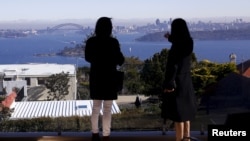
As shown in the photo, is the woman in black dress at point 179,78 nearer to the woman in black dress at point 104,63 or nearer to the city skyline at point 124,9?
the woman in black dress at point 104,63

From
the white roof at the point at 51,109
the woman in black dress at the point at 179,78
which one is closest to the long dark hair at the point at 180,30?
the woman in black dress at the point at 179,78

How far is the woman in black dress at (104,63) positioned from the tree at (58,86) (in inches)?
23.7

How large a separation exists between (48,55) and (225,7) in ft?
4.89

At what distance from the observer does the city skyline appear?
388 centimetres

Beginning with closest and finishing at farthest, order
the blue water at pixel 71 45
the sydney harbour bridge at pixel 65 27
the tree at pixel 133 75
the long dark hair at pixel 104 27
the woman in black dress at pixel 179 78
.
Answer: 1. the woman in black dress at pixel 179 78
2. the long dark hair at pixel 104 27
3. the tree at pixel 133 75
4. the blue water at pixel 71 45
5. the sydney harbour bridge at pixel 65 27

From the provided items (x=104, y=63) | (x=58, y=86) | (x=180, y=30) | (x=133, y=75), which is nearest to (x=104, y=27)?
(x=104, y=63)

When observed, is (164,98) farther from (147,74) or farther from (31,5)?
(31,5)

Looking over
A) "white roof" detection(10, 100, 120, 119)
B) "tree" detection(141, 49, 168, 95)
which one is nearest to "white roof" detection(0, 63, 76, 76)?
"white roof" detection(10, 100, 120, 119)

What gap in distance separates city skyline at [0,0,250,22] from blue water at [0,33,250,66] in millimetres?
186

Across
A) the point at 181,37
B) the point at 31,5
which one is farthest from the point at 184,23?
the point at 31,5

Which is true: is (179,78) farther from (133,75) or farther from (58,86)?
(58,86)

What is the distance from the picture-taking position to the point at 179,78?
2.81 m

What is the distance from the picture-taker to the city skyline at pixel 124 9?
3881 mm

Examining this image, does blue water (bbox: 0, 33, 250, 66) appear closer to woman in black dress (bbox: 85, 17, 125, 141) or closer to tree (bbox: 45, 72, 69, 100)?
tree (bbox: 45, 72, 69, 100)
